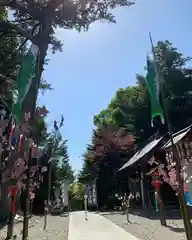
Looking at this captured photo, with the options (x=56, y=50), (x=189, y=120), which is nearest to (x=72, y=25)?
(x=56, y=50)

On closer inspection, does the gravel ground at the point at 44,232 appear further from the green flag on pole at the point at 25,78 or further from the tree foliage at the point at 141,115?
the tree foliage at the point at 141,115

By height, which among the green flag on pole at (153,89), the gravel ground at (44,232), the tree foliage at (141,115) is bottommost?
the gravel ground at (44,232)

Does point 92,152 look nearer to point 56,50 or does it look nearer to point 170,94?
point 170,94

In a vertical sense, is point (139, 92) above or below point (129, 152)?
above

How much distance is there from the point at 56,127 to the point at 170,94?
17454 mm

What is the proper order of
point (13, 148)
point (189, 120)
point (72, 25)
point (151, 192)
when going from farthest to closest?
point (189, 120) < point (151, 192) < point (72, 25) < point (13, 148)

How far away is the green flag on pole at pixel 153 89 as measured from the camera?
5.84 meters

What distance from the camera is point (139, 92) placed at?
28578 mm

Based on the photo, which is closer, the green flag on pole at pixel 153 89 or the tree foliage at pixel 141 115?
the green flag on pole at pixel 153 89

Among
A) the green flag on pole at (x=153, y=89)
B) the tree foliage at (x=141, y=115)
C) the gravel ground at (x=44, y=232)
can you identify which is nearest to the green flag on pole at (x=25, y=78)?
the green flag on pole at (x=153, y=89)

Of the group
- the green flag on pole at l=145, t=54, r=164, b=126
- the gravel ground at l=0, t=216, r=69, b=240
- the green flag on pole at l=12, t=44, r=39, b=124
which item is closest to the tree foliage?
the gravel ground at l=0, t=216, r=69, b=240

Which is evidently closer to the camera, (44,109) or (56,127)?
(44,109)

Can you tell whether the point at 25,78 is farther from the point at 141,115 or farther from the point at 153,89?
the point at 141,115

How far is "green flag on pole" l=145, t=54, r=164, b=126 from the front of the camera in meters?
5.84
